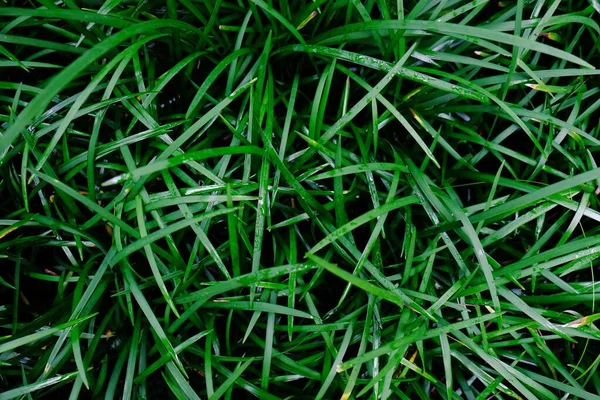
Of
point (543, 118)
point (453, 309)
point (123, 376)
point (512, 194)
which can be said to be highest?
point (543, 118)

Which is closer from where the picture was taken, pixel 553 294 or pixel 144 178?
pixel 144 178

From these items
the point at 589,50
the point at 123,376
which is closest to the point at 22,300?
the point at 123,376

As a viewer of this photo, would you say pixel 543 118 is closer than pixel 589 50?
Yes

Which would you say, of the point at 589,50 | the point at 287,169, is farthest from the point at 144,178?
the point at 589,50

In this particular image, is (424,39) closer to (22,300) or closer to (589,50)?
(589,50)

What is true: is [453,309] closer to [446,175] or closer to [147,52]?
[446,175]

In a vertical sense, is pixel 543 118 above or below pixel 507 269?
above
